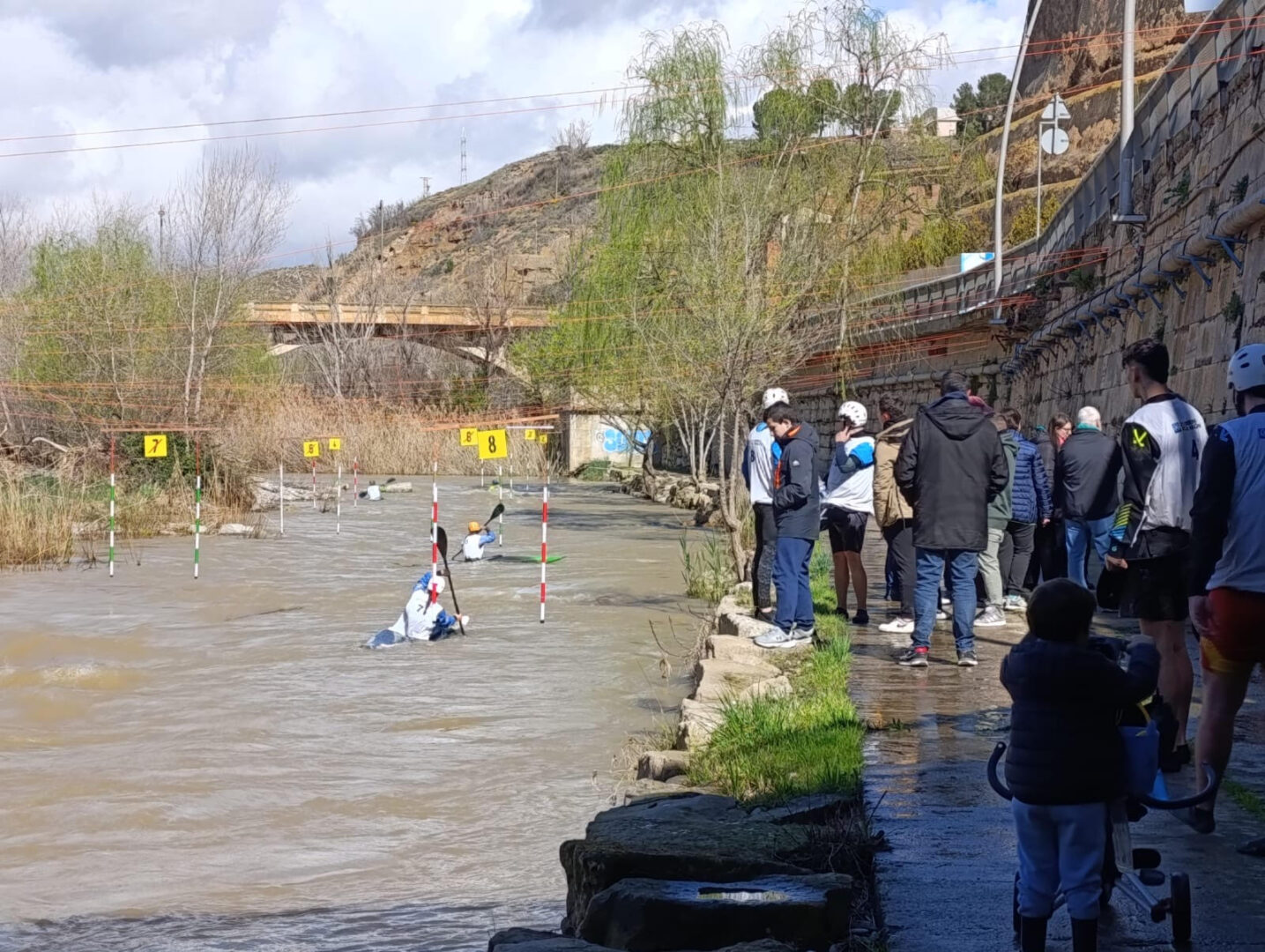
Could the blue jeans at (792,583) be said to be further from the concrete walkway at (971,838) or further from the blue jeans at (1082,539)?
the blue jeans at (1082,539)

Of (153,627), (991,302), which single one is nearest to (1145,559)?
(153,627)

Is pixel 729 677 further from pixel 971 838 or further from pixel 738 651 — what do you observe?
pixel 971 838

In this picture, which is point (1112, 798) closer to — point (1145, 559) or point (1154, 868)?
point (1154, 868)

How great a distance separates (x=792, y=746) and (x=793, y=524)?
→ 343 cm

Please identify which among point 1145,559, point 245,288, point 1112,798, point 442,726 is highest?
Result: point 245,288

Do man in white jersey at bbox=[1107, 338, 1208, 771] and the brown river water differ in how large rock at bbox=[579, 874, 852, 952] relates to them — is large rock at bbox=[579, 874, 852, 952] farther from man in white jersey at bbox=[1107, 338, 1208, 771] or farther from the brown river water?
man in white jersey at bbox=[1107, 338, 1208, 771]

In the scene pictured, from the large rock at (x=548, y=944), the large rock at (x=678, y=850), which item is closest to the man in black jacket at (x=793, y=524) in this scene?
the large rock at (x=678, y=850)

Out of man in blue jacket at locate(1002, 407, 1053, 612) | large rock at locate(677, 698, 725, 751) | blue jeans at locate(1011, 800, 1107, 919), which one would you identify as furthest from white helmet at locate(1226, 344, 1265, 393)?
man in blue jacket at locate(1002, 407, 1053, 612)

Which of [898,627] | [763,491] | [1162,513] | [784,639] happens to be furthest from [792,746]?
[763,491]

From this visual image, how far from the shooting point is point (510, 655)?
14.7 meters

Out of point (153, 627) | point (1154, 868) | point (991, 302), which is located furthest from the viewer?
point (991, 302)

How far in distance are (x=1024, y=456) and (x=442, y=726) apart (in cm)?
496

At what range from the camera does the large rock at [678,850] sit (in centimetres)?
471

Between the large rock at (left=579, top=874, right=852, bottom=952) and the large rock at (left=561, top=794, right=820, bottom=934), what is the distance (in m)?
0.24
